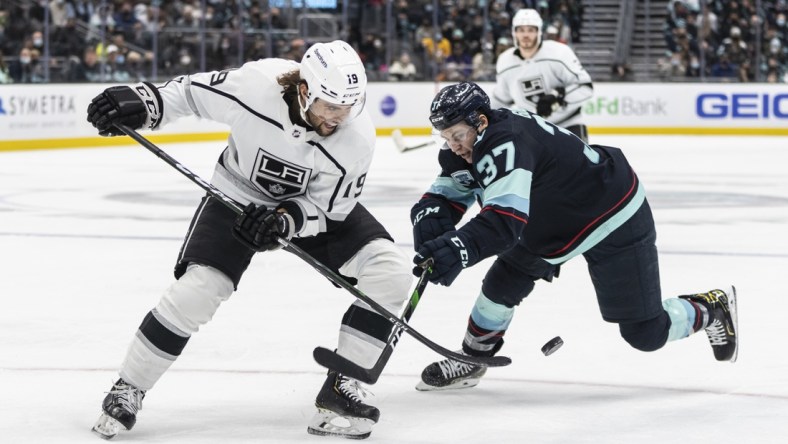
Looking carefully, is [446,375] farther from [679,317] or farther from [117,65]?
[117,65]

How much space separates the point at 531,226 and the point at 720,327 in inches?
30.3

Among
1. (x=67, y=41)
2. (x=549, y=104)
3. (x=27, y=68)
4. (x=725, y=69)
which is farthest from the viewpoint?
(x=725, y=69)

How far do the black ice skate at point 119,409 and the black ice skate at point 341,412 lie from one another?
42cm

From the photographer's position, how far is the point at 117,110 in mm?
3219

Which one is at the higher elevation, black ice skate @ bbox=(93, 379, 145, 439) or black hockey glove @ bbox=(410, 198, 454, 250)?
black hockey glove @ bbox=(410, 198, 454, 250)

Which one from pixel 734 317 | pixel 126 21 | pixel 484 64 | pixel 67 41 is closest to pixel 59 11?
pixel 67 41

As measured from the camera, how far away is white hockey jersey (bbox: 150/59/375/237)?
3129mm

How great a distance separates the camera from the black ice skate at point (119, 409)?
300 centimetres

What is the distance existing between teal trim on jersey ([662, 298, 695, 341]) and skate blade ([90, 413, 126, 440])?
1530mm

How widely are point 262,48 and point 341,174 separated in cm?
1301

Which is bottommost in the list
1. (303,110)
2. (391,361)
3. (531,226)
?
(391,361)

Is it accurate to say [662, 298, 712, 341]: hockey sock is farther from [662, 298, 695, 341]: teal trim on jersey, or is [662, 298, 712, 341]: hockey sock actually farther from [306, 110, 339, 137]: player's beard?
[306, 110, 339, 137]: player's beard

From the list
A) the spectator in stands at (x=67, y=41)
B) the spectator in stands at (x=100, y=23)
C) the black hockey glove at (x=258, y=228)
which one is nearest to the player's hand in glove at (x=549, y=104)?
the black hockey glove at (x=258, y=228)

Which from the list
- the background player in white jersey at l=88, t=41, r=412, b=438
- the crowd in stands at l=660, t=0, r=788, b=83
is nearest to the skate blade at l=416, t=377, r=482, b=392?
the background player in white jersey at l=88, t=41, r=412, b=438
